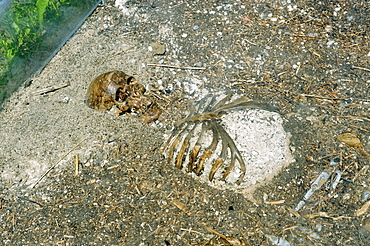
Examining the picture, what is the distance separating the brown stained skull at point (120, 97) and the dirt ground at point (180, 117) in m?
0.10

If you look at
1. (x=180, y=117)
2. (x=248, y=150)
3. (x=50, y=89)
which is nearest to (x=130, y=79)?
(x=180, y=117)

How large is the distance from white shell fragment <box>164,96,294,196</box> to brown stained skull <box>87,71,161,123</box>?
2.31 feet

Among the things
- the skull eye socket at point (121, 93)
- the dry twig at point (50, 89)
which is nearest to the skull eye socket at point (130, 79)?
→ the skull eye socket at point (121, 93)

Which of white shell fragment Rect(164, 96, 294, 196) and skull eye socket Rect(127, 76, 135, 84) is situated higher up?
skull eye socket Rect(127, 76, 135, 84)

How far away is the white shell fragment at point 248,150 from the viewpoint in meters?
3.17

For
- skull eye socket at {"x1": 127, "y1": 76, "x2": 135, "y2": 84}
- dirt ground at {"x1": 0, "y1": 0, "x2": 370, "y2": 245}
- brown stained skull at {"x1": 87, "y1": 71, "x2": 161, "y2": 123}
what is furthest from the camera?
skull eye socket at {"x1": 127, "y1": 76, "x2": 135, "y2": 84}

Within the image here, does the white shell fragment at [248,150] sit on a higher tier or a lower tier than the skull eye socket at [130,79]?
lower

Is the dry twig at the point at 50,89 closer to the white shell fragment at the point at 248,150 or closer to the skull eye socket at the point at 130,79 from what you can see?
the skull eye socket at the point at 130,79

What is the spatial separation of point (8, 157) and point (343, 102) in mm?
3516

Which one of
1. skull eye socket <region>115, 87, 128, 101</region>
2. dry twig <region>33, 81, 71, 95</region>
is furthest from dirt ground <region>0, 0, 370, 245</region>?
skull eye socket <region>115, 87, 128, 101</region>

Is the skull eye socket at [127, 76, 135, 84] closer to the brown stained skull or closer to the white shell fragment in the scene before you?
the brown stained skull

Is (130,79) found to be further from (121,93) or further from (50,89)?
(50,89)

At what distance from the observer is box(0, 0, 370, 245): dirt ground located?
2.98 meters

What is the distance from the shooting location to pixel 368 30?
4.60 metres
